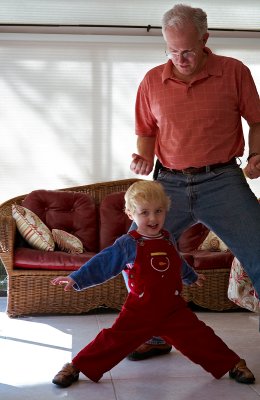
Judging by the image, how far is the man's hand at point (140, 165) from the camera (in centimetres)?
292

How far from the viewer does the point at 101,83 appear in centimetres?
562

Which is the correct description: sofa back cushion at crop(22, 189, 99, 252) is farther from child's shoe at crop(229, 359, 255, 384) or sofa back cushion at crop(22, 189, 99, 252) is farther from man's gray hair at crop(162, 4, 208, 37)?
man's gray hair at crop(162, 4, 208, 37)

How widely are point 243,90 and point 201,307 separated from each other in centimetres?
229

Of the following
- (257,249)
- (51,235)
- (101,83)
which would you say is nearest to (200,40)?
(257,249)

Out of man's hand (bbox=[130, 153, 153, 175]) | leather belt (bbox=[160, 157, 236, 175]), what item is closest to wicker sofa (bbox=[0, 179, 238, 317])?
man's hand (bbox=[130, 153, 153, 175])

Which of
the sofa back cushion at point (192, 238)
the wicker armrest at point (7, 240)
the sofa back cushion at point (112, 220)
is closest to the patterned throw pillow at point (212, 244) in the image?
the sofa back cushion at point (192, 238)

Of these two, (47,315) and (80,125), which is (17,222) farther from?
(80,125)

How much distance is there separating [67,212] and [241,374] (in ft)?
8.61

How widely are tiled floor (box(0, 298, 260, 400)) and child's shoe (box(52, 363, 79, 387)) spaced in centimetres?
3

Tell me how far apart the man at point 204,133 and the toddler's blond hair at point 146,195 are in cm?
10

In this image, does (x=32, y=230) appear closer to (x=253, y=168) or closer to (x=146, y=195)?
(x=146, y=195)

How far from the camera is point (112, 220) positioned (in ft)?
16.8

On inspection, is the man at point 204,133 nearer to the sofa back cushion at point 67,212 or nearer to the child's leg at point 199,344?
the child's leg at point 199,344

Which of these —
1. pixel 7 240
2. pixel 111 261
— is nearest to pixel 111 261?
pixel 111 261
